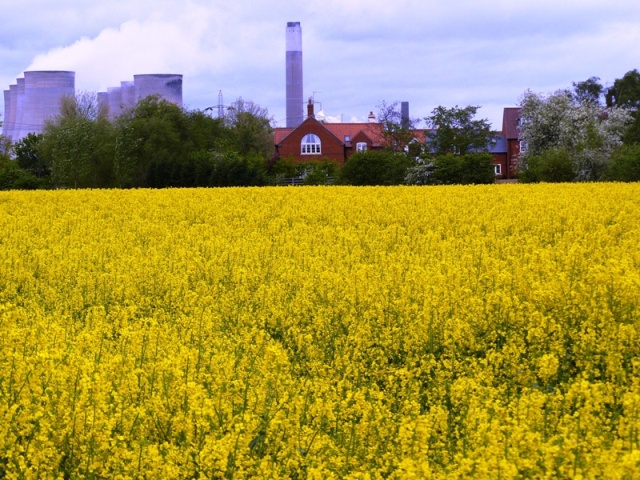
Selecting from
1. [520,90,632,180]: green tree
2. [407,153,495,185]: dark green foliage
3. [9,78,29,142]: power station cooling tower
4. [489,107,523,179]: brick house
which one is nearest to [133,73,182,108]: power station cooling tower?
[9,78,29,142]: power station cooling tower

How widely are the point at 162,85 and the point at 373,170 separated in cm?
5606

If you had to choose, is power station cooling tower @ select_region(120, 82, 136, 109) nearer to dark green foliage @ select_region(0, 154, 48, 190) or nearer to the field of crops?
dark green foliage @ select_region(0, 154, 48, 190)

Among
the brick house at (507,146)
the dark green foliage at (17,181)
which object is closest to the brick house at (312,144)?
the brick house at (507,146)

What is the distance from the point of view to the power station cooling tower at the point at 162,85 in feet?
322

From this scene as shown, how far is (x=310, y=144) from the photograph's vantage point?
280 ft

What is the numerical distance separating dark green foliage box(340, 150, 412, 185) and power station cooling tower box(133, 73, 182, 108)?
176 feet

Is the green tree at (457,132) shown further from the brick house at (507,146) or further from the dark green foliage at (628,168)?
the dark green foliage at (628,168)

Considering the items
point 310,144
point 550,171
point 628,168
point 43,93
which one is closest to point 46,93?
point 43,93

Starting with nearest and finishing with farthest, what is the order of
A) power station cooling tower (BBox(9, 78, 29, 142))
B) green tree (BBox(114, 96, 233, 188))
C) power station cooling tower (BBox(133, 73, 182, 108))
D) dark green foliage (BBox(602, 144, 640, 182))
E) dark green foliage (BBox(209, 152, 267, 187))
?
dark green foliage (BBox(602, 144, 640, 182)), dark green foliage (BBox(209, 152, 267, 187)), green tree (BBox(114, 96, 233, 188)), power station cooling tower (BBox(133, 73, 182, 108)), power station cooling tower (BBox(9, 78, 29, 142))

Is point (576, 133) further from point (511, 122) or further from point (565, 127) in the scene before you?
point (511, 122)

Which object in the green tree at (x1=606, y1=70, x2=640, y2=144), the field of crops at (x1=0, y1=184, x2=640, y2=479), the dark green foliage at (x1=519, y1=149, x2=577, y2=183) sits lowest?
the field of crops at (x1=0, y1=184, x2=640, y2=479)

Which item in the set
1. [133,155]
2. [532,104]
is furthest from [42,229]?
[532,104]

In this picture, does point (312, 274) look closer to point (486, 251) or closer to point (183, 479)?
point (486, 251)

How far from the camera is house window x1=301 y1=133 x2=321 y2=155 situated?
85438 mm
